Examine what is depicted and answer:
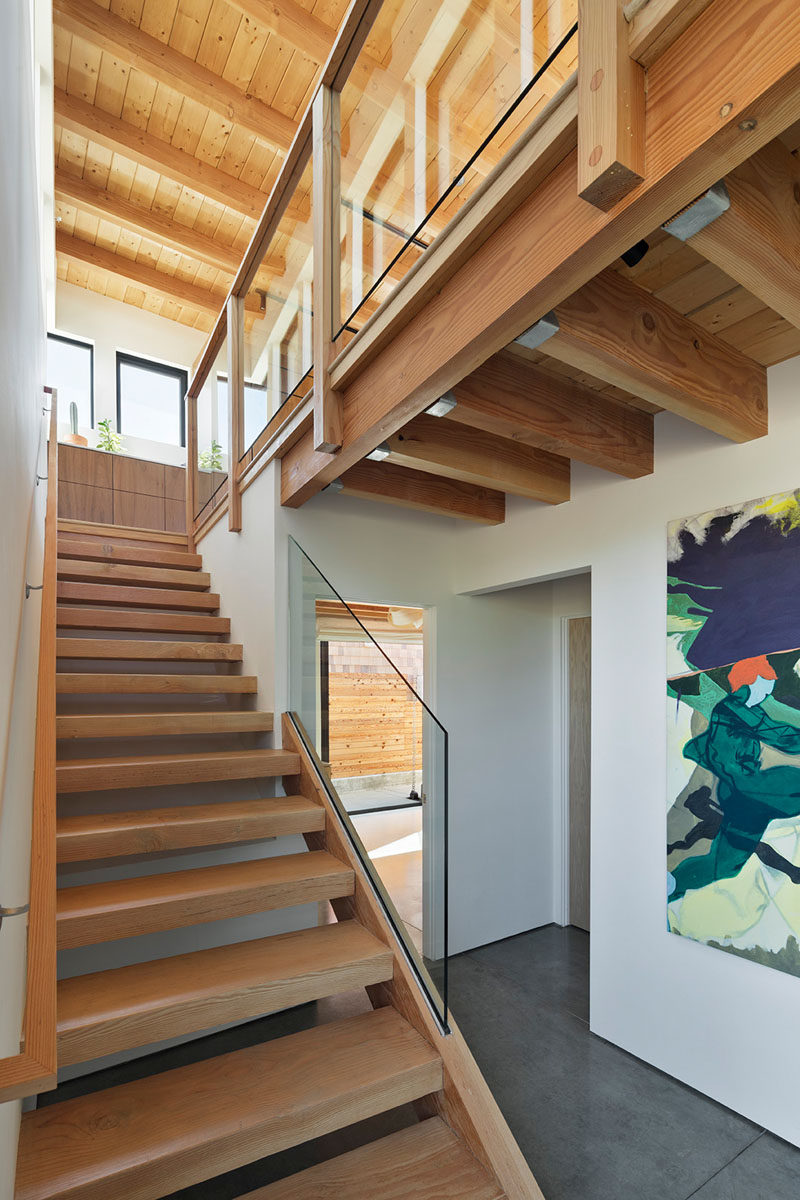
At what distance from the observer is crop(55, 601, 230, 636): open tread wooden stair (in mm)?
3215

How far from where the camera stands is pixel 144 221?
17.0ft

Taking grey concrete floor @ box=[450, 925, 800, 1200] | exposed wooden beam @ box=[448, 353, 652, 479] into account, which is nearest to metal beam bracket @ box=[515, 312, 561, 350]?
exposed wooden beam @ box=[448, 353, 652, 479]

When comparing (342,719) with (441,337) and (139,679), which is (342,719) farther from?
(441,337)

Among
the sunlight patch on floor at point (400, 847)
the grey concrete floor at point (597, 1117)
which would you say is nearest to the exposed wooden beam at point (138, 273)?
the sunlight patch on floor at point (400, 847)

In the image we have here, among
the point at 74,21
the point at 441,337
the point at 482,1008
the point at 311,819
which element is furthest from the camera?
the point at 74,21

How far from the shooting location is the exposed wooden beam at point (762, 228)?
4.19ft

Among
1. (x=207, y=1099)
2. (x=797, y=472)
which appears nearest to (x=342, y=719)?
(x=207, y=1099)

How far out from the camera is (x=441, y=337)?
5.58 feet

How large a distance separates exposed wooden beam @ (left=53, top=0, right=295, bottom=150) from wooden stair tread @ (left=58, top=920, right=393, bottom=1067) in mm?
4491

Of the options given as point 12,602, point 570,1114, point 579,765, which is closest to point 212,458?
point 579,765

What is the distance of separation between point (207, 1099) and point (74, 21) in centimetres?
482

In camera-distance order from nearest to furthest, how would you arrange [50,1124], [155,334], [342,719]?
[50,1124]
[342,719]
[155,334]

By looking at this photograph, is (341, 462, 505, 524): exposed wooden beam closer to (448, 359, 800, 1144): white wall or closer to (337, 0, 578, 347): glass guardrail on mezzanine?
(448, 359, 800, 1144): white wall

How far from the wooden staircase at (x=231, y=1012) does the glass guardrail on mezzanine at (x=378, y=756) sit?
0.23 ft
